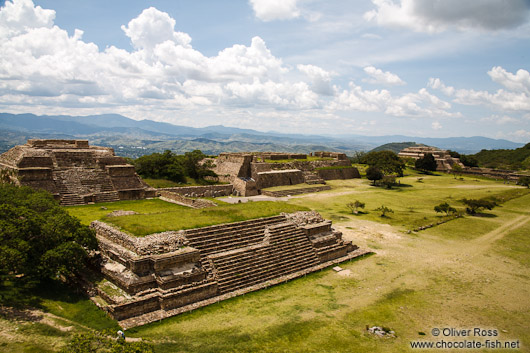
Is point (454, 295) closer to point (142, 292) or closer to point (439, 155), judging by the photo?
point (142, 292)

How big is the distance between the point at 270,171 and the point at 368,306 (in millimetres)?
29382

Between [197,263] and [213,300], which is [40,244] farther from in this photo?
[213,300]

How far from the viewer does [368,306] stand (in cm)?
1327

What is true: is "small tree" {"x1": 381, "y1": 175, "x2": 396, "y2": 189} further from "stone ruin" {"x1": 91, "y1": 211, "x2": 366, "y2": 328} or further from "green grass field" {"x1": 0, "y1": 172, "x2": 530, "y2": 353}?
"stone ruin" {"x1": 91, "y1": 211, "x2": 366, "y2": 328}

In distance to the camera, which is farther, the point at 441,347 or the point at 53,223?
the point at 53,223

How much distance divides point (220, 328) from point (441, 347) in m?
7.46

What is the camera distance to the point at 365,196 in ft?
126

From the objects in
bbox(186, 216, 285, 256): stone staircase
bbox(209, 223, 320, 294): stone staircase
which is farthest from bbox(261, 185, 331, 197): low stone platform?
bbox(186, 216, 285, 256): stone staircase

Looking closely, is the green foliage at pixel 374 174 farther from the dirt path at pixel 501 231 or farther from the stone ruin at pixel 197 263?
the stone ruin at pixel 197 263

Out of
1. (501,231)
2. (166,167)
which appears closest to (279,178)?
(166,167)

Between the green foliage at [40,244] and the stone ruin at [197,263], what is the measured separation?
147 cm

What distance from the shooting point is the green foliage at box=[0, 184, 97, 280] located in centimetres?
1138

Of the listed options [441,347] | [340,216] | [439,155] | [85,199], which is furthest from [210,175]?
[439,155]

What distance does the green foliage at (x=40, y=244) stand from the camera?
11.4 meters
